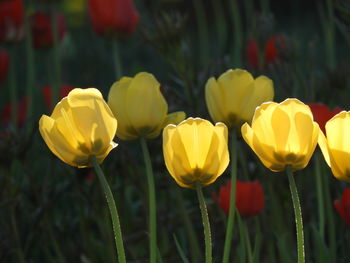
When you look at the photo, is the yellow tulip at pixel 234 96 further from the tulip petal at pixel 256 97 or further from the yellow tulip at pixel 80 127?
the yellow tulip at pixel 80 127

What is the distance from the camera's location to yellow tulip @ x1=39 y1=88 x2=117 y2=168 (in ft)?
2.93

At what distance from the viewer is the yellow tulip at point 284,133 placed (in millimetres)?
863

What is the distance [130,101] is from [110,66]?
219cm

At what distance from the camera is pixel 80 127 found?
90cm

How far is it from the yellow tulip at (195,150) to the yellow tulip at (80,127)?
0.22ft

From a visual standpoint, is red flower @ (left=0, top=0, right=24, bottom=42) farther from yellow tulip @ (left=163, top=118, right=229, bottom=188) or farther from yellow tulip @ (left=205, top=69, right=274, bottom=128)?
yellow tulip @ (left=163, top=118, right=229, bottom=188)

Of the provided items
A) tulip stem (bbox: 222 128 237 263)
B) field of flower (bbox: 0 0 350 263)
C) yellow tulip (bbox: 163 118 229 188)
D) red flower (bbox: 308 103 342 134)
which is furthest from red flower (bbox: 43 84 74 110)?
yellow tulip (bbox: 163 118 229 188)

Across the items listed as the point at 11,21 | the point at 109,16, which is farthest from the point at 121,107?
the point at 11,21

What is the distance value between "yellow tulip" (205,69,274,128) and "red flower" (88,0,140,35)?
95 centimetres

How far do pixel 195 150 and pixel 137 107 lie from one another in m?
0.17

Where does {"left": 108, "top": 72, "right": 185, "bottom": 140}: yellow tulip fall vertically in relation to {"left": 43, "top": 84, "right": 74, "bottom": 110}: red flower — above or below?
above

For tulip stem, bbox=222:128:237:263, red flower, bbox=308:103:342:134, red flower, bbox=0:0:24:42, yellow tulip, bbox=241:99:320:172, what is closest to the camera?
yellow tulip, bbox=241:99:320:172

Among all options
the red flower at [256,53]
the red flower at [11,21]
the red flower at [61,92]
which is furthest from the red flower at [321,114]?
the red flower at [11,21]

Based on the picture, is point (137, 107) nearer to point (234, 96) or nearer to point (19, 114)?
point (234, 96)
